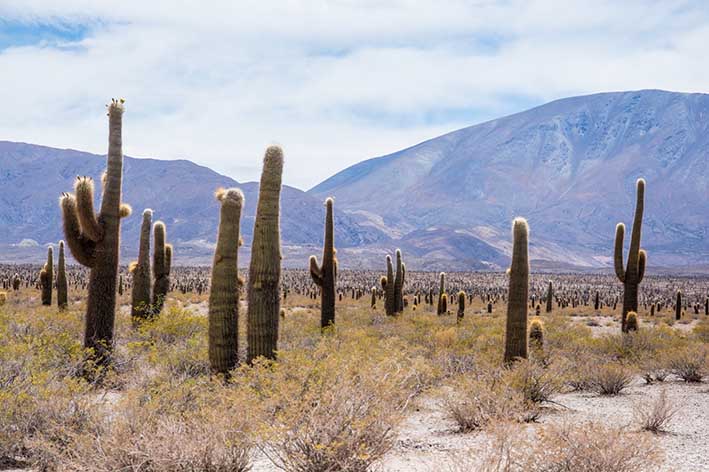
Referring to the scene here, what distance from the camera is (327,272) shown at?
2255cm

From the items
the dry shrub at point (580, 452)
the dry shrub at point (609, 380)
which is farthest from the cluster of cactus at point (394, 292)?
the dry shrub at point (580, 452)

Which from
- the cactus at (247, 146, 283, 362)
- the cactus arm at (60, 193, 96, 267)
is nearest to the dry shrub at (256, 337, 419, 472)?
the cactus at (247, 146, 283, 362)

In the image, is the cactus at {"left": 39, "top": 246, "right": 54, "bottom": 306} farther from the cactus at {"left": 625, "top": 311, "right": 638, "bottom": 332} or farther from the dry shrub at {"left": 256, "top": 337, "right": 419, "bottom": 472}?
the dry shrub at {"left": 256, "top": 337, "right": 419, "bottom": 472}

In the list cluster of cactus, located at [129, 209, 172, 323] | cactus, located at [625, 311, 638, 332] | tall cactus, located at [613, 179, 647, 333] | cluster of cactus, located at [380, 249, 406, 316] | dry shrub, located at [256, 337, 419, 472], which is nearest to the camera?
dry shrub, located at [256, 337, 419, 472]

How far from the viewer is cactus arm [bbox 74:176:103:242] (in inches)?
532

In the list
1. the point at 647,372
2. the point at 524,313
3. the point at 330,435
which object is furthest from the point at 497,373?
the point at 647,372

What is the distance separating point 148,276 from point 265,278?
10647 mm

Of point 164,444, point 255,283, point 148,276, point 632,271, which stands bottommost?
point 164,444

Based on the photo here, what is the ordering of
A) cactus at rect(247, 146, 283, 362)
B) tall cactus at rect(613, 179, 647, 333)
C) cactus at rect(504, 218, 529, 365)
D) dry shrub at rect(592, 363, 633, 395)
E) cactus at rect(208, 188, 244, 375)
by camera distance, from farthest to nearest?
1. tall cactus at rect(613, 179, 647, 333)
2. cactus at rect(504, 218, 529, 365)
3. dry shrub at rect(592, 363, 633, 395)
4. cactus at rect(208, 188, 244, 375)
5. cactus at rect(247, 146, 283, 362)

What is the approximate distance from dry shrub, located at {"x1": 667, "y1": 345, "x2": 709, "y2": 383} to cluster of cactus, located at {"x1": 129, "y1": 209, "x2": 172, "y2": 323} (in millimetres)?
14459

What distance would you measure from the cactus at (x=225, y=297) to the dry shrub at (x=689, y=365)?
10.9m

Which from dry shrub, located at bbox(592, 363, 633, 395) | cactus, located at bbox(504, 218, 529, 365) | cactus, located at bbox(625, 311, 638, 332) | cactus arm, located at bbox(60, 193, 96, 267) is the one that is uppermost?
cactus arm, located at bbox(60, 193, 96, 267)

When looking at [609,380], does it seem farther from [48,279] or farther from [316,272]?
[48,279]

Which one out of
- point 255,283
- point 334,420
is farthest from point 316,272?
point 334,420
